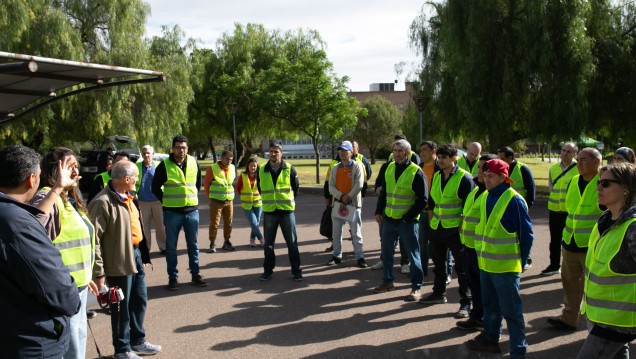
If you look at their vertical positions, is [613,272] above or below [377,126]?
below

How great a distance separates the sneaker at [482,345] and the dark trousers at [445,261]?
101cm

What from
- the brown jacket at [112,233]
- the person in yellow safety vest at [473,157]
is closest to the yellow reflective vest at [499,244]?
the brown jacket at [112,233]

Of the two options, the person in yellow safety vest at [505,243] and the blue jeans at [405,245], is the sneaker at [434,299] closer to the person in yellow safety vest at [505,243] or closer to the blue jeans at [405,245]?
the blue jeans at [405,245]

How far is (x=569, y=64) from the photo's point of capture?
18172 mm

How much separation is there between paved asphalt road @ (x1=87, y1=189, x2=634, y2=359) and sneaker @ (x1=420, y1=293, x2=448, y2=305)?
11cm

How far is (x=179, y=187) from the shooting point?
24.8 ft

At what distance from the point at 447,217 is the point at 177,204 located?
3573 millimetres

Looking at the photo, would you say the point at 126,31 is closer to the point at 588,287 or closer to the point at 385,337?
the point at 385,337

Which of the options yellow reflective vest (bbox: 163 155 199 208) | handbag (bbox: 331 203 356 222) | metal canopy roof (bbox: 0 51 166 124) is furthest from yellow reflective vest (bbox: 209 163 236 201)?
metal canopy roof (bbox: 0 51 166 124)

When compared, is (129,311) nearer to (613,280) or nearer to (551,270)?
(613,280)

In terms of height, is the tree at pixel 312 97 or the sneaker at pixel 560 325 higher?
the tree at pixel 312 97

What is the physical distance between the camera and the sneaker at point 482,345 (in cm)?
502

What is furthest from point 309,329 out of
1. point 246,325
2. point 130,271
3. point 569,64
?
point 569,64

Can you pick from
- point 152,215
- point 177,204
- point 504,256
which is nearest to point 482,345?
point 504,256
